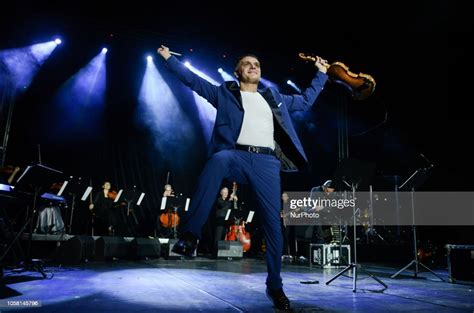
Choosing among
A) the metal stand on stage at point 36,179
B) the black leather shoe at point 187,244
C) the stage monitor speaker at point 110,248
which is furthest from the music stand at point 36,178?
the stage monitor speaker at point 110,248

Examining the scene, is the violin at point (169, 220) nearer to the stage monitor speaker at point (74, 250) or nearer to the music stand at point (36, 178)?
the stage monitor speaker at point (74, 250)

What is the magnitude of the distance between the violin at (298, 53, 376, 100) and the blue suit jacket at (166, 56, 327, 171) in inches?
30.7

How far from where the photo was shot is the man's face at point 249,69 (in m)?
3.09

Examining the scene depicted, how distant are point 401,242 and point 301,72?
5.83 metres

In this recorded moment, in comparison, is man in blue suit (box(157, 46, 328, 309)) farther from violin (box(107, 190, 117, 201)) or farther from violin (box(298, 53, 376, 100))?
violin (box(107, 190, 117, 201))

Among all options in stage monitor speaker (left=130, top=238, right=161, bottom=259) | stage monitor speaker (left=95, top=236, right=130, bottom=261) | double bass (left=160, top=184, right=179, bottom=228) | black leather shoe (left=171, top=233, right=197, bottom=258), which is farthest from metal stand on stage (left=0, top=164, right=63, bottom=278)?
double bass (left=160, top=184, right=179, bottom=228)

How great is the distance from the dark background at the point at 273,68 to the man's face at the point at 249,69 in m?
4.54

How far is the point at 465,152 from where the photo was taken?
29.2 ft

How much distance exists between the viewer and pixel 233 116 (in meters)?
2.88

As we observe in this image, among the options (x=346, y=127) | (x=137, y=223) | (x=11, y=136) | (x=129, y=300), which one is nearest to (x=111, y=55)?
(x=11, y=136)

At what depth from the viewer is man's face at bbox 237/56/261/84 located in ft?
10.1

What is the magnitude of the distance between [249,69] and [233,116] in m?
0.48

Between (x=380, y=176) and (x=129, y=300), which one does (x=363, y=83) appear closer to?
(x=380, y=176)

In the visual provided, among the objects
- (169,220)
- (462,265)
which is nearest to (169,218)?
(169,220)
